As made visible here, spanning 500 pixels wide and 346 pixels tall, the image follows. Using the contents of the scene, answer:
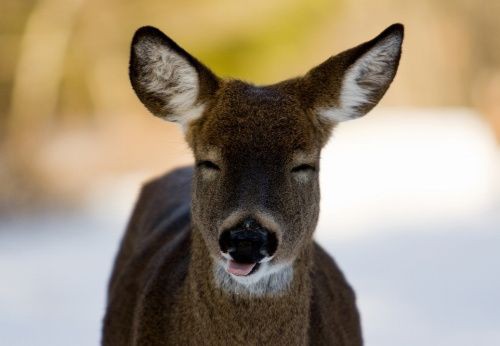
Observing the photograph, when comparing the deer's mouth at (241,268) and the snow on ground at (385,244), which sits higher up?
the snow on ground at (385,244)

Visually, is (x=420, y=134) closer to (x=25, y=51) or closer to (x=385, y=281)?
(x=25, y=51)

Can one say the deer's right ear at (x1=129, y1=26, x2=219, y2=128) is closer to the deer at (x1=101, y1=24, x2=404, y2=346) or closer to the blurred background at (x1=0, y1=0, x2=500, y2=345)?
the deer at (x1=101, y1=24, x2=404, y2=346)

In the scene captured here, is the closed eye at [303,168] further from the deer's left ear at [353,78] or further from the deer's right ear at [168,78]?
the deer's right ear at [168,78]

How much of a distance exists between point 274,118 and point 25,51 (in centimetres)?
1352

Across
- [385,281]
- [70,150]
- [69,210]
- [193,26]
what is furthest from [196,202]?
[193,26]

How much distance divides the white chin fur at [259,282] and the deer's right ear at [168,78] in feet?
2.24

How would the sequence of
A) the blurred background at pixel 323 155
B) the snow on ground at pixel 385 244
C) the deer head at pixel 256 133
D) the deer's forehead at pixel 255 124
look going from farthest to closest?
1. the blurred background at pixel 323 155
2. the snow on ground at pixel 385 244
3. the deer's forehead at pixel 255 124
4. the deer head at pixel 256 133

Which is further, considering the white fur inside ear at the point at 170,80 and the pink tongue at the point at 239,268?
the white fur inside ear at the point at 170,80

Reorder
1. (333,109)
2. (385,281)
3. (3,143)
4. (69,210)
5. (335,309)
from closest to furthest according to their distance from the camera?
(333,109), (335,309), (385,281), (69,210), (3,143)

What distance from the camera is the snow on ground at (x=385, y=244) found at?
8.86 metres

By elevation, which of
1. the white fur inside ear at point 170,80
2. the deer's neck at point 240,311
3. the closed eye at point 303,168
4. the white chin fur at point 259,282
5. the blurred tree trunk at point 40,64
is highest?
the blurred tree trunk at point 40,64

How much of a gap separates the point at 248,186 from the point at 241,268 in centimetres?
30

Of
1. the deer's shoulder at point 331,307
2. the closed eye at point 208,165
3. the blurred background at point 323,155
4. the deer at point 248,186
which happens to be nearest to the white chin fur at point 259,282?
the deer at point 248,186

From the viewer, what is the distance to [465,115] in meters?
19.4
